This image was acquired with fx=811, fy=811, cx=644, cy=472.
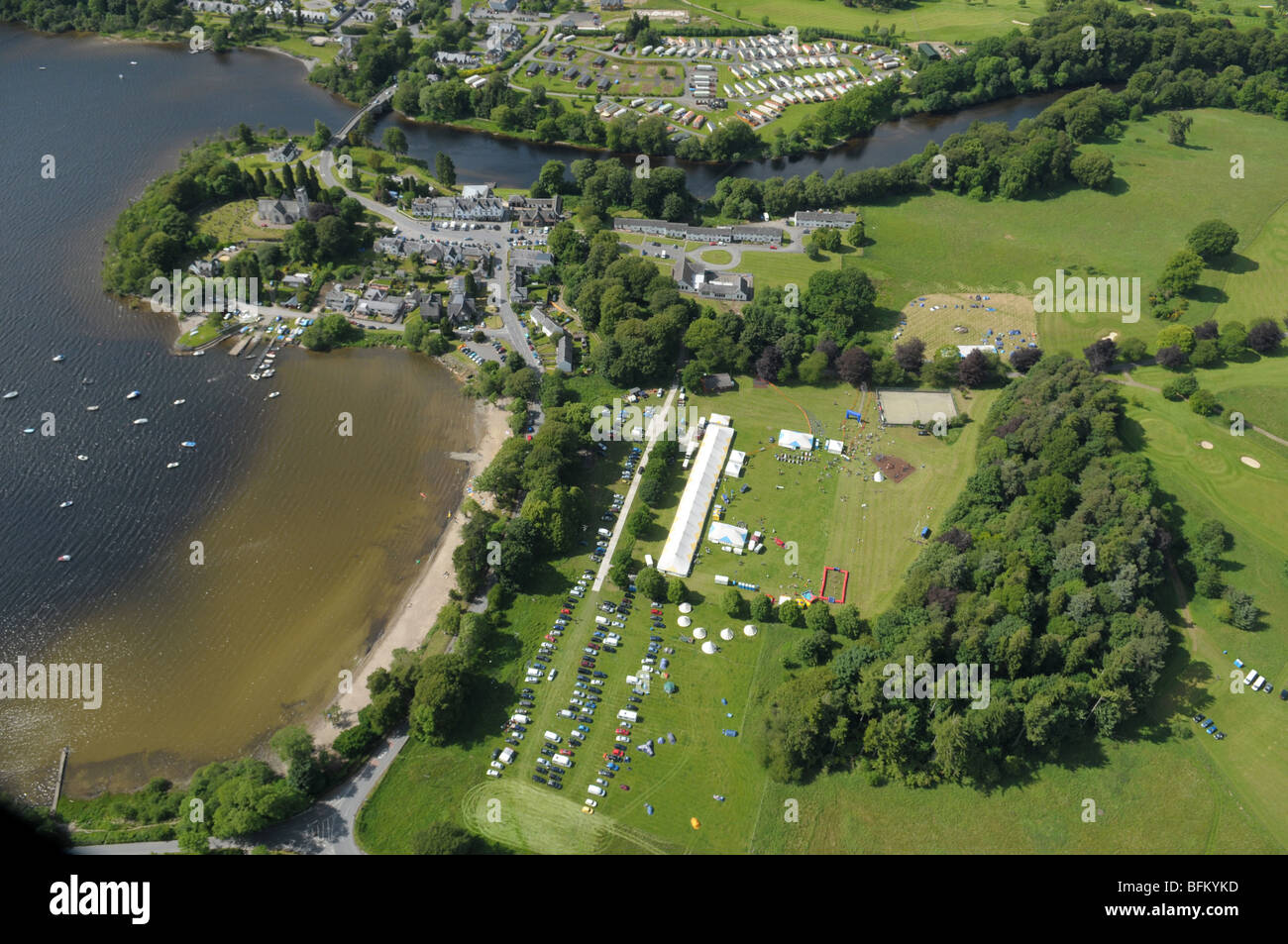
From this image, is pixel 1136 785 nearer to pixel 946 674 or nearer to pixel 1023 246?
pixel 946 674

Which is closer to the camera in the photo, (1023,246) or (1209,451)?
(1209,451)

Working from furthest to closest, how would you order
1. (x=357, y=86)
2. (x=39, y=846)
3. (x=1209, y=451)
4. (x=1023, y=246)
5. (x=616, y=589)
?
(x=357, y=86)
(x=1023, y=246)
(x=1209, y=451)
(x=616, y=589)
(x=39, y=846)

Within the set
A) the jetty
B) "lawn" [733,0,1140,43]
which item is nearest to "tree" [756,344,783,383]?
the jetty

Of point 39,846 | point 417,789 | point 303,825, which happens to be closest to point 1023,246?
point 417,789

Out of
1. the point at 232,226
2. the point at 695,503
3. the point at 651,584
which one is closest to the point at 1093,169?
the point at 695,503

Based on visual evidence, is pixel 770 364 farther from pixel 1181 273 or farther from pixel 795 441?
pixel 1181 273

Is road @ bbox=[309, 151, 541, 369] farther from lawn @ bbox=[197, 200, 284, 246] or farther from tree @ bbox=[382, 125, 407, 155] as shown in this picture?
lawn @ bbox=[197, 200, 284, 246]

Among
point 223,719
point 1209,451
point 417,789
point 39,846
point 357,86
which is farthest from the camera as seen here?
point 357,86
